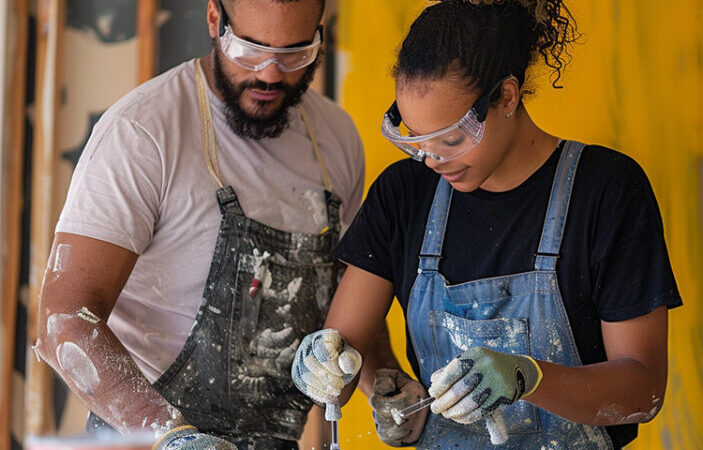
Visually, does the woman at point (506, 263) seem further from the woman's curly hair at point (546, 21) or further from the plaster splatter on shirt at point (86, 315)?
the plaster splatter on shirt at point (86, 315)

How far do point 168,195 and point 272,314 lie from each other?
373mm

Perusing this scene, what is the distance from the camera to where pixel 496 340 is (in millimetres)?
Answer: 1709

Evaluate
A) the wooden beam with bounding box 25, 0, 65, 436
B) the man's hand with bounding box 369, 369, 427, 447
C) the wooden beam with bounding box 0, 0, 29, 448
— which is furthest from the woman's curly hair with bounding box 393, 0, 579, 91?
the wooden beam with bounding box 0, 0, 29, 448

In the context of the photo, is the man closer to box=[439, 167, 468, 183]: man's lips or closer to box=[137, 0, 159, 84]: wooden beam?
box=[439, 167, 468, 183]: man's lips

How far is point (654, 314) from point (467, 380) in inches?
15.1

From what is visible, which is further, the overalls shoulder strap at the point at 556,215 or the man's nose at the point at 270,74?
the man's nose at the point at 270,74

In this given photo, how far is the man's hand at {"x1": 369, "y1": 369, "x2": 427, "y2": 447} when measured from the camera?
1848mm

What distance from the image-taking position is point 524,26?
168 cm

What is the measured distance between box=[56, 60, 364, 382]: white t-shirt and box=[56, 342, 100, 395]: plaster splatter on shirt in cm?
23

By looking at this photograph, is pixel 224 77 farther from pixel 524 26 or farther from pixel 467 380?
pixel 467 380

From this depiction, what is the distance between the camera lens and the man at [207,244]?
1.73m

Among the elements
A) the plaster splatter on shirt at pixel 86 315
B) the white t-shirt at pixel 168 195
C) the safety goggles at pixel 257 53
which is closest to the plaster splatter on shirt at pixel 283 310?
the white t-shirt at pixel 168 195

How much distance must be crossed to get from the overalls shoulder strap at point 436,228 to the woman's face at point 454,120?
9 cm

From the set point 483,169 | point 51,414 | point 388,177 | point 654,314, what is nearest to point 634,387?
point 654,314
